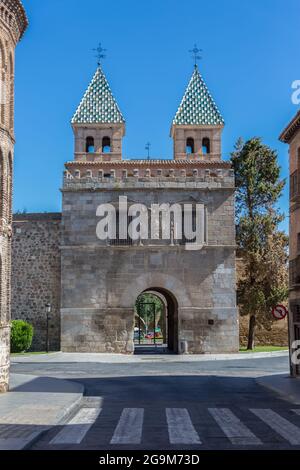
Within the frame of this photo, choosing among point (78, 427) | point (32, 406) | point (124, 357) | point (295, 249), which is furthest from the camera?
point (124, 357)

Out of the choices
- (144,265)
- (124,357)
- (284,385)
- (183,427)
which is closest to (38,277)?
(144,265)

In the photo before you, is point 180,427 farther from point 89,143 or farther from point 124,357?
point 89,143

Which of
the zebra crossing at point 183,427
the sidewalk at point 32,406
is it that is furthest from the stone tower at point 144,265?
the zebra crossing at point 183,427

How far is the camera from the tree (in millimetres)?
33094

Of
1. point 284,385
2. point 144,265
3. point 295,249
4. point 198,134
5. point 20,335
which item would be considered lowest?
point 284,385

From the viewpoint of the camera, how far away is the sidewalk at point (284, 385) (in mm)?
15398

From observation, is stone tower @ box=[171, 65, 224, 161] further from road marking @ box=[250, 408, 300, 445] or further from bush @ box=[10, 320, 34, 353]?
road marking @ box=[250, 408, 300, 445]

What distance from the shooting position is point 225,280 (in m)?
30.4

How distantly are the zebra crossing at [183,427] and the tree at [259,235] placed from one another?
2009 centimetres

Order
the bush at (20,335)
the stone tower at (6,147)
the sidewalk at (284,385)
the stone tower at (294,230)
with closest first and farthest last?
1. the stone tower at (6,147)
2. the sidewalk at (284,385)
3. the stone tower at (294,230)
4. the bush at (20,335)

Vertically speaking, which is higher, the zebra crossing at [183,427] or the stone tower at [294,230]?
the stone tower at [294,230]

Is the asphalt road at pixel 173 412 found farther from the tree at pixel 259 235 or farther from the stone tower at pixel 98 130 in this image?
the stone tower at pixel 98 130

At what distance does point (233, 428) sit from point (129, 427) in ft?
5.52

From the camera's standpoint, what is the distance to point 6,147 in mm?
15531
